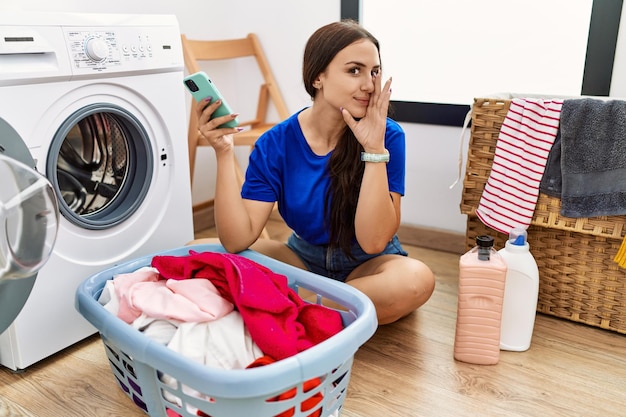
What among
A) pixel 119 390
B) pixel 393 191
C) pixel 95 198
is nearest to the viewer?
pixel 119 390

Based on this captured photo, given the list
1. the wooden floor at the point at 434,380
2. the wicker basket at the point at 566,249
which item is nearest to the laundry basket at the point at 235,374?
the wooden floor at the point at 434,380

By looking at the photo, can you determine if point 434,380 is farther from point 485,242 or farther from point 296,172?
point 296,172

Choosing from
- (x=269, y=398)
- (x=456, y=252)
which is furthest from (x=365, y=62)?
(x=456, y=252)

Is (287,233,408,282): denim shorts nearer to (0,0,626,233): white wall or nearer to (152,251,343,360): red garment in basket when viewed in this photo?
(152,251,343,360): red garment in basket

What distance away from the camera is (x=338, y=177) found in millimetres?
1340

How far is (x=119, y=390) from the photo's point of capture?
125 cm

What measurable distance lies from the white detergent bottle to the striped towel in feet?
0.44

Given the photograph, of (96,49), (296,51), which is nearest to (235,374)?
(96,49)

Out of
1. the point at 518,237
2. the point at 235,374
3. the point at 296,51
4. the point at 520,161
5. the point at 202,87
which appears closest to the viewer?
the point at 235,374

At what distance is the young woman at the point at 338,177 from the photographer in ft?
4.06

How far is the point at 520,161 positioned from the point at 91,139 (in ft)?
3.62

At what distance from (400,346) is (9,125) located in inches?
39.7

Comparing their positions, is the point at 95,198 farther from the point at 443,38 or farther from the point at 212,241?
the point at 443,38

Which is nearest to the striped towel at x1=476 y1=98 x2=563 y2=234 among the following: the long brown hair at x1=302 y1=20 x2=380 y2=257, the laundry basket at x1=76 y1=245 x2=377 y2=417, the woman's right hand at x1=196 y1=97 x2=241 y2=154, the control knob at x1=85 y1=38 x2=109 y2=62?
the long brown hair at x1=302 y1=20 x2=380 y2=257
